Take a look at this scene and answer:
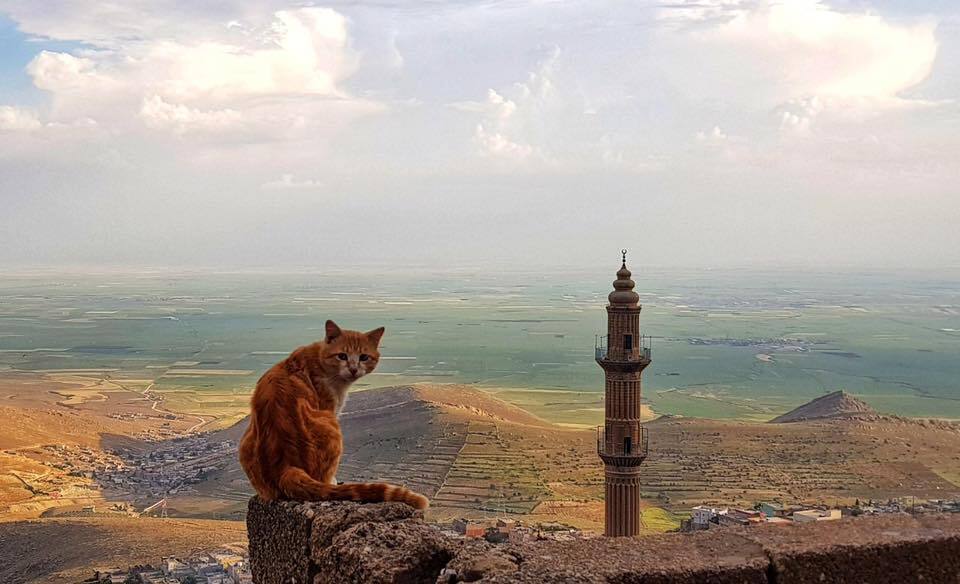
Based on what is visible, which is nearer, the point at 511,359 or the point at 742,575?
the point at 742,575

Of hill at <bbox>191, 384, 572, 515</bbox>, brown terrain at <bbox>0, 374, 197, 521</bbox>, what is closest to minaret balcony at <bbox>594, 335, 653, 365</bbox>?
hill at <bbox>191, 384, 572, 515</bbox>

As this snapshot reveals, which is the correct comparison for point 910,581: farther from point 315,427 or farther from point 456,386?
point 456,386

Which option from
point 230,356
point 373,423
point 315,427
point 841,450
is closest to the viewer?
point 315,427

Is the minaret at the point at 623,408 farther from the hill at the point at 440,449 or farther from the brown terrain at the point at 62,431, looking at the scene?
the brown terrain at the point at 62,431

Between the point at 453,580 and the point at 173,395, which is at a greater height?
the point at 453,580

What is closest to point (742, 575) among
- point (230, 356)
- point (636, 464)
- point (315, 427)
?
point (315, 427)

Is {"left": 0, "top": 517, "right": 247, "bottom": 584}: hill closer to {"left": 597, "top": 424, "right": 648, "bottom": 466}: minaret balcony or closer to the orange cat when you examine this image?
{"left": 597, "top": 424, "right": 648, "bottom": 466}: minaret balcony

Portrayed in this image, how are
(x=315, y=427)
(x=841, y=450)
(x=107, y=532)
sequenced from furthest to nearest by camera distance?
(x=841, y=450) < (x=107, y=532) < (x=315, y=427)
